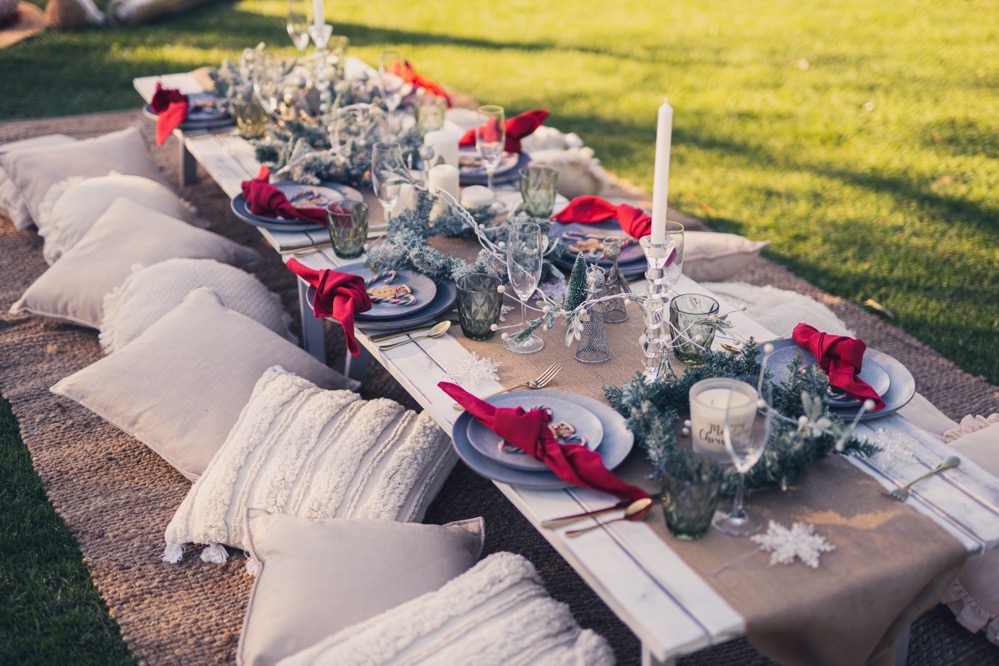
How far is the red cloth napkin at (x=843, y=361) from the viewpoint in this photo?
7.25ft

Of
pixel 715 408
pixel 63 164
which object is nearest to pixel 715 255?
pixel 715 408

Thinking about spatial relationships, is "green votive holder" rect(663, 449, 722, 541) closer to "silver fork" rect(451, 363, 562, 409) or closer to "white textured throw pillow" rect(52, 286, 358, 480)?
"silver fork" rect(451, 363, 562, 409)

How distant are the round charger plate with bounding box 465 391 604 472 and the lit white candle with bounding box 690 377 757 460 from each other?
21 cm

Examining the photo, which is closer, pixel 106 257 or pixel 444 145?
pixel 444 145

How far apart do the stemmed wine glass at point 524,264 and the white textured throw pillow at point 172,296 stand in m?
1.27

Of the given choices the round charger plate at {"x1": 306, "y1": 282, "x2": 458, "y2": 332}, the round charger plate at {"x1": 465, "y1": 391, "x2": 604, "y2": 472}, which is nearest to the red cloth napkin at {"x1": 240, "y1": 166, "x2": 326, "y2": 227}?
the round charger plate at {"x1": 306, "y1": 282, "x2": 458, "y2": 332}

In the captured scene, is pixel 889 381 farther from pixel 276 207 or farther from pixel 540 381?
pixel 276 207

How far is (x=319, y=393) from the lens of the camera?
2854mm

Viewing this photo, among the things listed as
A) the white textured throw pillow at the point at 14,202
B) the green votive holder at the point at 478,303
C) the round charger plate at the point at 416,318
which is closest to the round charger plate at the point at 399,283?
the round charger plate at the point at 416,318

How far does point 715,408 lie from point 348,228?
1.46 meters

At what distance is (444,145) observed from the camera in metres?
3.45

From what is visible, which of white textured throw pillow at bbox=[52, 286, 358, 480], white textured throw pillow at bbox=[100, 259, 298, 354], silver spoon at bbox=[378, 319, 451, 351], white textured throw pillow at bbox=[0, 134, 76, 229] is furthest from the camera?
white textured throw pillow at bbox=[0, 134, 76, 229]

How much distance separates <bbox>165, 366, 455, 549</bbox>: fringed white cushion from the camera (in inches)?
102

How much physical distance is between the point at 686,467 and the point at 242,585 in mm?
1370
